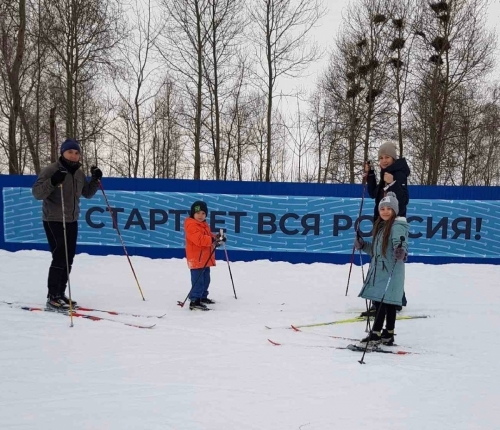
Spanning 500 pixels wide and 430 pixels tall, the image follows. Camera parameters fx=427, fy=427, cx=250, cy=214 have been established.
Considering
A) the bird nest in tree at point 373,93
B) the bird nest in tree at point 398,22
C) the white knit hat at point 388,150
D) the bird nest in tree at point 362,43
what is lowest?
the white knit hat at point 388,150

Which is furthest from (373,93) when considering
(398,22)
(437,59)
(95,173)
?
(95,173)

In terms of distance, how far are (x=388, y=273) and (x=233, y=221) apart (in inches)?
195

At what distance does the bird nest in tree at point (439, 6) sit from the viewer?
17.7 meters

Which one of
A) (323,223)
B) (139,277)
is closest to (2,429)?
(139,277)

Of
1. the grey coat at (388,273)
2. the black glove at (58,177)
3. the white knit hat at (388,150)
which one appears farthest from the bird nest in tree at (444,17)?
the black glove at (58,177)

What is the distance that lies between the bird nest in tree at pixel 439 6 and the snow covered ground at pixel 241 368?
1583 cm

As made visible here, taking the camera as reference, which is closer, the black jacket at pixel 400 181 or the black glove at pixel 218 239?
the black jacket at pixel 400 181

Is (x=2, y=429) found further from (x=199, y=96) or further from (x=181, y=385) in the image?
(x=199, y=96)

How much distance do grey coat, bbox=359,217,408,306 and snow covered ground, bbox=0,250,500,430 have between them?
0.53 metres

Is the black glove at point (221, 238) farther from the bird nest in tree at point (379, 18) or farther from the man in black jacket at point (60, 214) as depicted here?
the bird nest in tree at point (379, 18)

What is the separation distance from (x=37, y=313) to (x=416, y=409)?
12.9 feet

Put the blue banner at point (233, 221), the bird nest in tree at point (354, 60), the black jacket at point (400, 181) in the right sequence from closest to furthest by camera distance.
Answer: the black jacket at point (400, 181), the blue banner at point (233, 221), the bird nest in tree at point (354, 60)

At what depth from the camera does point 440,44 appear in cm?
1800

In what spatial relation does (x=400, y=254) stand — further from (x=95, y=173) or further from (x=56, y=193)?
(x=56, y=193)
